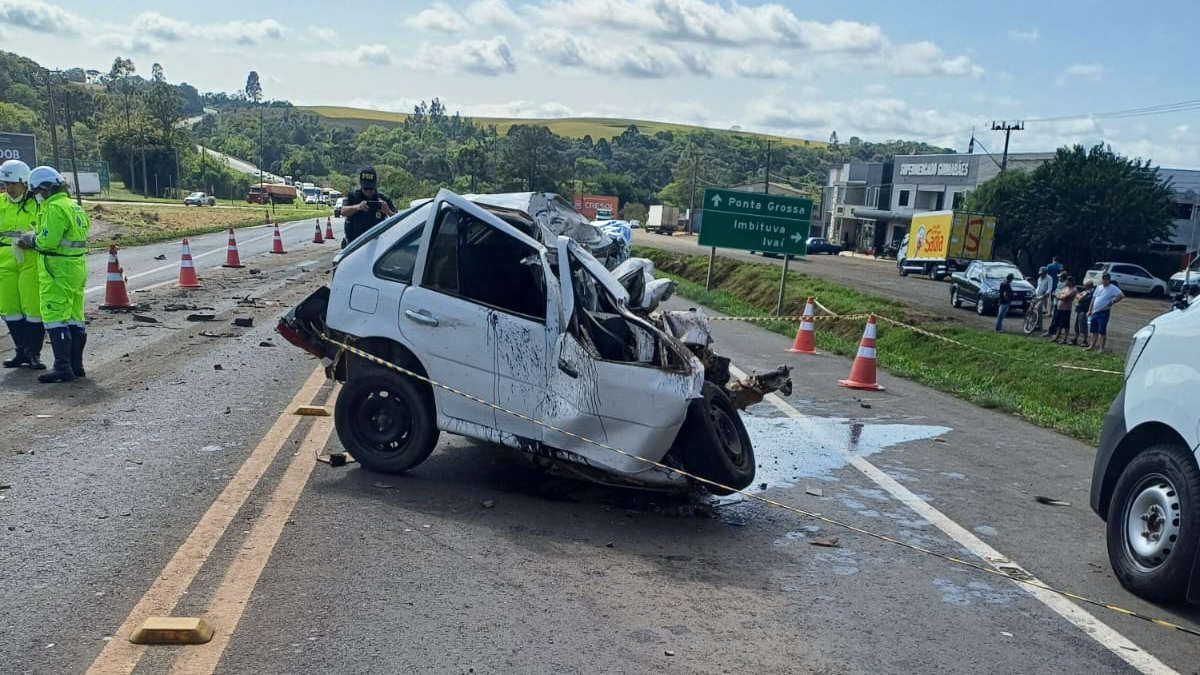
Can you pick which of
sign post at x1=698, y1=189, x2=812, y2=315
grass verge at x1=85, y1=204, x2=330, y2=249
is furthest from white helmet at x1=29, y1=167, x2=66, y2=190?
grass verge at x1=85, y1=204, x2=330, y2=249

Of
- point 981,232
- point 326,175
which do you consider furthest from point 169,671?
point 326,175

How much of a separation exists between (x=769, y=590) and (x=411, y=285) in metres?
3.14

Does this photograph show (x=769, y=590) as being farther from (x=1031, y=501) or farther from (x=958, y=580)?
(x=1031, y=501)

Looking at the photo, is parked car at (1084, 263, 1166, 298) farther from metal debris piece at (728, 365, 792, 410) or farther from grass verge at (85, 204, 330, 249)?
metal debris piece at (728, 365, 792, 410)

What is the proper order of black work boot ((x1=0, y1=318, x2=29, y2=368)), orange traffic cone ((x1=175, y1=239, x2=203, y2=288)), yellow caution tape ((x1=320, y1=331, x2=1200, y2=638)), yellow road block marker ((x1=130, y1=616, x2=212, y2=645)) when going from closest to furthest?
yellow road block marker ((x1=130, y1=616, x2=212, y2=645)), yellow caution tape ((x1=320, y1=331, x2=1200, y2=638)), black work boot ((x1=0, y1=318, x2=29, y2=368)), orange traffic cone ((x1=175, y1=239, x2=203, y2=288))

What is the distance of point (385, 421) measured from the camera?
6562 millimetres

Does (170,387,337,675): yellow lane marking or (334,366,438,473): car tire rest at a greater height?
(334,366,438,473): car tire

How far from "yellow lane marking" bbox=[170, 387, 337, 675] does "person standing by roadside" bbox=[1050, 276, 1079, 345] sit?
19.6 metres

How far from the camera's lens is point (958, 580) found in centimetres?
527

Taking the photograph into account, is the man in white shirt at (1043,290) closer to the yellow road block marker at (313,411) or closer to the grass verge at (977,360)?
the grass verge at (977,360)

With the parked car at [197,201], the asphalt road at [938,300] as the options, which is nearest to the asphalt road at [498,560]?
the asphalt road at [938,300]

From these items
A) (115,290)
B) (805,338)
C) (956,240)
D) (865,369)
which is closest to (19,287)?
(115,290)

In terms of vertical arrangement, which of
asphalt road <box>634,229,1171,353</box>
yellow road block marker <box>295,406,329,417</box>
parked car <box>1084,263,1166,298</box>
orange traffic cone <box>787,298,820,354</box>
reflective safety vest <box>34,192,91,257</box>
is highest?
reflective safety vest <box>34,192,91,257</box>

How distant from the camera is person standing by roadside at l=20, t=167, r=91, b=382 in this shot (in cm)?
875
